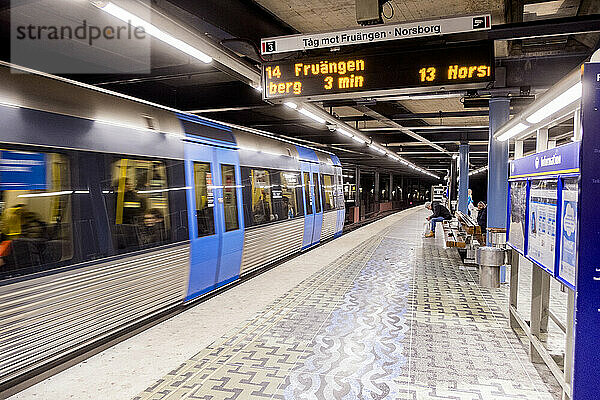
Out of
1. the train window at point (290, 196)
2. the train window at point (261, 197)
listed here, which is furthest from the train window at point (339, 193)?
the train window at point (261, 197)

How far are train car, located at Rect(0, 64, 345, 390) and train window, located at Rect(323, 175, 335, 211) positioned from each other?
532 centimetres

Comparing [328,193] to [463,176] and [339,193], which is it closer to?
[339,193]

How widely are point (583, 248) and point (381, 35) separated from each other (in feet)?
7.75

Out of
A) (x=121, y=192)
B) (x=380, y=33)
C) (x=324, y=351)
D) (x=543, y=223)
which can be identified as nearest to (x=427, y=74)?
(x=380, y=33)

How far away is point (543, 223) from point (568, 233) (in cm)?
70

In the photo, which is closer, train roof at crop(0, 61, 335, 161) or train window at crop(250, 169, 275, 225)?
train roof at crop(0, 61, 335, 161)

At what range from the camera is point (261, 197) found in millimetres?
7945

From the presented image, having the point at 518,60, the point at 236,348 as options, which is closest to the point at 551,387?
the point at 236,348

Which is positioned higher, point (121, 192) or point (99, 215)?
point (121, 192)

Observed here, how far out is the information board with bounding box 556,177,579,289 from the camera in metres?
2.92

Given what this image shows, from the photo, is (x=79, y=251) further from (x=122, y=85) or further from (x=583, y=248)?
(x=122, y=85)

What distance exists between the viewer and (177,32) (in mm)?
3850

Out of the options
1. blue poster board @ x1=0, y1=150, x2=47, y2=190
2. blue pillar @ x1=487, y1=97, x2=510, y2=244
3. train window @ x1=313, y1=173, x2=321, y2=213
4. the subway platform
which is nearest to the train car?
blue poster board @ x1=0, y1=150, x2=47, y2=190

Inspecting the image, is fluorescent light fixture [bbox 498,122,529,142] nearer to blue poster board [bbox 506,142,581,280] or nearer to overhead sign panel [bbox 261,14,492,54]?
blue poster board [bbox 506,142,581,280]
